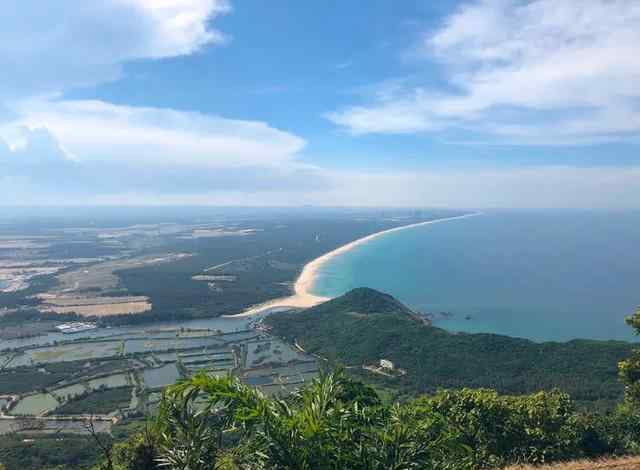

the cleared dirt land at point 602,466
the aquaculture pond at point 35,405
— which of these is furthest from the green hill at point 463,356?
the aquaculture pond at point 35,405

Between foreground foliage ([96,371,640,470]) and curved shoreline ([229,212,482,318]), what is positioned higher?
foreground foliage ([96,371,640,470])

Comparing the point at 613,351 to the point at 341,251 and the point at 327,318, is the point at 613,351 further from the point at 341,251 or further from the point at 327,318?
the point at 341,251

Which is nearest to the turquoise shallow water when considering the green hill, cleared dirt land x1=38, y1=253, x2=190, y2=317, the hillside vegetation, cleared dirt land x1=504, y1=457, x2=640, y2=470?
the green hill

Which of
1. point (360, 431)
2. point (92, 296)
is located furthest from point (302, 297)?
point (360, 431)

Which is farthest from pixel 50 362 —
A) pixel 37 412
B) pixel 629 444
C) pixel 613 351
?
pixel 613 351

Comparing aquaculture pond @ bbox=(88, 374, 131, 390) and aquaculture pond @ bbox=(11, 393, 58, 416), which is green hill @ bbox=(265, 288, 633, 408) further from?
aquaculture pond @ bbox=(11, 393, 58, 416)

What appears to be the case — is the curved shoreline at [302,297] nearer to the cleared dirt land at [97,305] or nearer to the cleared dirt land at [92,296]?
the cleared dirt land at [97,305]
